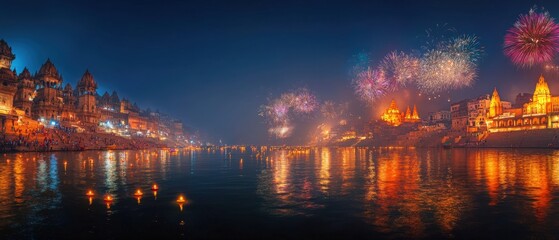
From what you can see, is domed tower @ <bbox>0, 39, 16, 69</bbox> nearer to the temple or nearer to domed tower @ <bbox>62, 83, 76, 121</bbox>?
the temple

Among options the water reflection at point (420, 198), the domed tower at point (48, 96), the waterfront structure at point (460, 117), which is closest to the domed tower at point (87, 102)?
the domed tower at point (48, 96)

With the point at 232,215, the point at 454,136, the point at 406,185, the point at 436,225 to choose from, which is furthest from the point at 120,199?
the point at 454,136

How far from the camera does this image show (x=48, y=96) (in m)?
119

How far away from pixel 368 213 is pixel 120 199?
13185 mm

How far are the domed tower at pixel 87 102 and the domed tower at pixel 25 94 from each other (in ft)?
72.2

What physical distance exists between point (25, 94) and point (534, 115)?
150 metres

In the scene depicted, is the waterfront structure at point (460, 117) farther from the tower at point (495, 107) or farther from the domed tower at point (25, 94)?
the domed tower at point (25, 94)

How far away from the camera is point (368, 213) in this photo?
16.4 meters

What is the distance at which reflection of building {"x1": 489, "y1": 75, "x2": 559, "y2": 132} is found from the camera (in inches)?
4318

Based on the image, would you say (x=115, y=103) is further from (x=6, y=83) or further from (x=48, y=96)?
(x=6, y=83)

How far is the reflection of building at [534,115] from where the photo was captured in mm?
109688

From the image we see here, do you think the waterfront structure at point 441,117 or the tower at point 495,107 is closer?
the tower at point 495,107

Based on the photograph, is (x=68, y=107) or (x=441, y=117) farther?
(x=441, y=117)

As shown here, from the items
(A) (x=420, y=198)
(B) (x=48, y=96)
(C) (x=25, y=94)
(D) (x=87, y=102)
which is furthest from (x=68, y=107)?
(A) (x=420, y=198)
